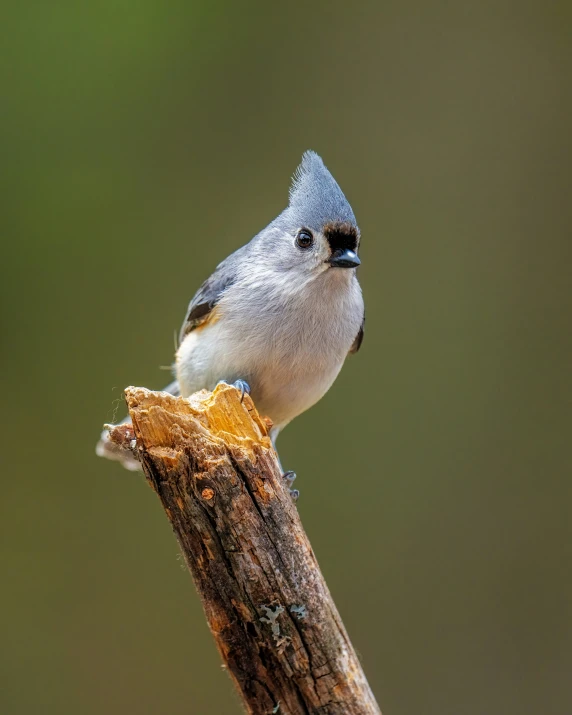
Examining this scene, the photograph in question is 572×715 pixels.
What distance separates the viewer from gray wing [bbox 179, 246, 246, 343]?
254cm

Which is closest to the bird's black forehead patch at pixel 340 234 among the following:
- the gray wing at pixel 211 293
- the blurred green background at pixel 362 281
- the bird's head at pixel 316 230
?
the bird's head at pixel 316 230

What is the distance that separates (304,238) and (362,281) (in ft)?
5.93

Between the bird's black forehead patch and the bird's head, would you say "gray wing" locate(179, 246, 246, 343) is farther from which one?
the bird's black forehead patch

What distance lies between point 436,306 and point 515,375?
55 centimetres

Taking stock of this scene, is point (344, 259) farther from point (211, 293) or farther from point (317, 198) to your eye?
point (211, 293)

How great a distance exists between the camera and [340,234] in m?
2.19

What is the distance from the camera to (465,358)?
13.5ft

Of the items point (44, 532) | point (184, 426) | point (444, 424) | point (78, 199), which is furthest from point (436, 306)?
point (184, 426)

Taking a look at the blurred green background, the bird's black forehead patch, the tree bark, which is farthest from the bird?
the blurred green background

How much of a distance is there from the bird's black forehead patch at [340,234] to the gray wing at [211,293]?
435 mm

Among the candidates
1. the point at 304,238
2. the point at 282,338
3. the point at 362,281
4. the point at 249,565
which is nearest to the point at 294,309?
the point at 282,338

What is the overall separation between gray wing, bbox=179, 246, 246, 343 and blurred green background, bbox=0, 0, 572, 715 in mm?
1224

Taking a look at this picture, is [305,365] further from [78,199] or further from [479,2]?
[479,2]

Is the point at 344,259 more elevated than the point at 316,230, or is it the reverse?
the point at 316,230
